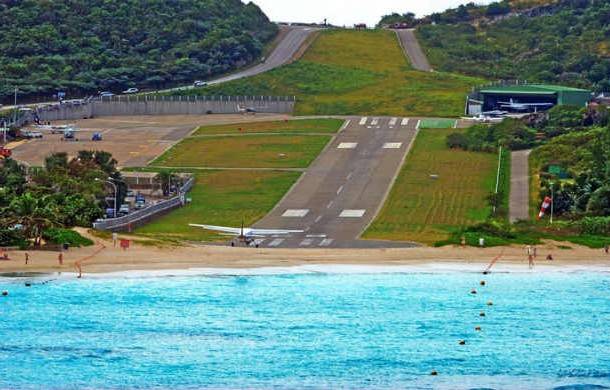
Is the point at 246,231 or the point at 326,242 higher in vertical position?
the point at 246,231

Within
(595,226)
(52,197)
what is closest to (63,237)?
(52,197)

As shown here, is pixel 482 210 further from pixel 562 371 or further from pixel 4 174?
pixel 562 371

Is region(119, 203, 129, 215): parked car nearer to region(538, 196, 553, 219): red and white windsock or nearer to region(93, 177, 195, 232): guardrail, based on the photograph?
region(93, 177, 195, 232): guardrail

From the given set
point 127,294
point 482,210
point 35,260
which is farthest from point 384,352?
point 482,210

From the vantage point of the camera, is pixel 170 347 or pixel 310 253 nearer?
pixel 170 347

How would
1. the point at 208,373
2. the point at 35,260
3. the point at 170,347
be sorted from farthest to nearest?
the point at 35,260 < the point at 170,347 < the point at 208,373

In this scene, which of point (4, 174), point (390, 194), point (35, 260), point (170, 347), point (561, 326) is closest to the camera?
point (170, 347)

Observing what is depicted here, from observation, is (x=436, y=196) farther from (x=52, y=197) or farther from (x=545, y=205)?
(x=52, y=197)
